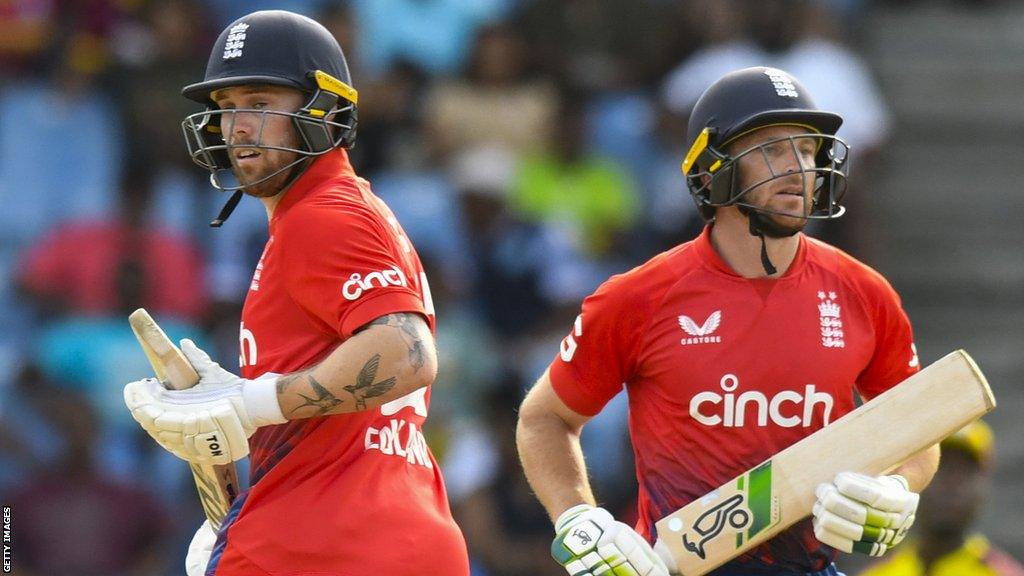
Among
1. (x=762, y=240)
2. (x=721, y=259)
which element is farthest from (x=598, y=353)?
(x=762, y=240)

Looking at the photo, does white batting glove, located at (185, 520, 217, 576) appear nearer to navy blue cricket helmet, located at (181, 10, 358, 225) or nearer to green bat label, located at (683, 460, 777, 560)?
navy blue cricket helmet, located at (181, 10, 358, 225)

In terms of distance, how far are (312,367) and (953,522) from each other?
3.59 m

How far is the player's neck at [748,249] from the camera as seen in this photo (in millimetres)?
5129

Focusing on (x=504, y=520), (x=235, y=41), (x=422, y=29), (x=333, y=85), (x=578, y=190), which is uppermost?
(x=235, y=41)

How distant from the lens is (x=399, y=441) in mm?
4879

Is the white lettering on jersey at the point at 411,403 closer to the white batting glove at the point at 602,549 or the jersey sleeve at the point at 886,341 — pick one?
the white batting glove at the point at 602,549

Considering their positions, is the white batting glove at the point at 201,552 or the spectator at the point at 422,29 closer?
the white batting glove at the point at 201,552

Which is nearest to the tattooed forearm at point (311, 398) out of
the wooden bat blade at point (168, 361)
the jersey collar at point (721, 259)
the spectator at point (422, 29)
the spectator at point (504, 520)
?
the wooden bat blade at point (168, 361)

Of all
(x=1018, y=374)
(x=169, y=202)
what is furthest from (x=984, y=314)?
(x=169, y=202)

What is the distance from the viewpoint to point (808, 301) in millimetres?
5082

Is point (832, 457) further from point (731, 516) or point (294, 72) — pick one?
point (294, 72)

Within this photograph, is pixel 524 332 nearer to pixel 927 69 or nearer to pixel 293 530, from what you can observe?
pixel 927 69

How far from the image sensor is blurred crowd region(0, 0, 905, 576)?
9438mm

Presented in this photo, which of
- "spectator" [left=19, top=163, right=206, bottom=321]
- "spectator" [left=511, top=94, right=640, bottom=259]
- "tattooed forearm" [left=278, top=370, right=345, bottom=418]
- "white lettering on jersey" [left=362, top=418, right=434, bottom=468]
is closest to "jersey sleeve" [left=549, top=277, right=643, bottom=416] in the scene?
"white lettering on jersey" [left=362, top=418, right=434, bottom=468]
